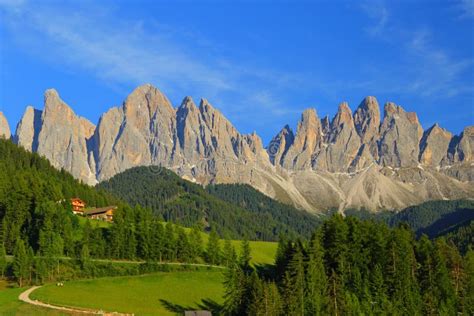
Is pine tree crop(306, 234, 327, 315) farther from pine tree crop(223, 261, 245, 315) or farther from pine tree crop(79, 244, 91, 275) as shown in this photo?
pine tree crop(79, 244, 91, 275)

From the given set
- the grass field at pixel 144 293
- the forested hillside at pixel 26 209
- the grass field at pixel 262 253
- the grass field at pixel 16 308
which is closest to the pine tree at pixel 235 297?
the grass field at pixel 144 293

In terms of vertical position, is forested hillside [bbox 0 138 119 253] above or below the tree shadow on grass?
above

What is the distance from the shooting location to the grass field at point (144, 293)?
96.8 meters

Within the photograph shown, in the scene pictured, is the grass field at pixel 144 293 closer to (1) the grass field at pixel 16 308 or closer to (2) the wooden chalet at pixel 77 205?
(1) the grass field at pixel 16 308

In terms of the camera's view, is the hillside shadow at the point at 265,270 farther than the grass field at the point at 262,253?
No

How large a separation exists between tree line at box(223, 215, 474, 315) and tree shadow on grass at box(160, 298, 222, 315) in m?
4.15

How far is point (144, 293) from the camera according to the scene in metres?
110

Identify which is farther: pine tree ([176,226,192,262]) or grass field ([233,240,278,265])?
grass field ([233,240,278,265])

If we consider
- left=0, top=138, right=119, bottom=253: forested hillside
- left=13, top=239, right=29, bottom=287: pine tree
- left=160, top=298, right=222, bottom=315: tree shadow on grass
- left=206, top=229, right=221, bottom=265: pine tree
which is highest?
left=0, top=138, right=119, bottom=253: forested hillside

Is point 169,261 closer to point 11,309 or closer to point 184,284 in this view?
point 184,284

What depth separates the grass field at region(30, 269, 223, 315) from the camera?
318 feet

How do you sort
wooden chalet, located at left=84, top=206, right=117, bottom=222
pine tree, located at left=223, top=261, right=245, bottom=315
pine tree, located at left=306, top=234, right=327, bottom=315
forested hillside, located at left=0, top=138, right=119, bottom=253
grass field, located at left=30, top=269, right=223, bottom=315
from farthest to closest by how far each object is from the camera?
1. wooden chalet, located at left=84, top=206, right=117, bottom=222
2. forested hillside, located at left=0, top=138, right=119, bottom=253
3. pine tree, located at left=223, top=261, right=245, bottom=315
4. pine tree, located at left=306, top=234, right=327, bottom=315
5. grass field, located at left=30, top=269, right=223, bottom=315

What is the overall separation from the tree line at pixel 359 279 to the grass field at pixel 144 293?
26.9 ft

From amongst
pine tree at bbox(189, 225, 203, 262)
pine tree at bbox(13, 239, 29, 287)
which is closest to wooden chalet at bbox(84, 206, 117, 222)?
pine tree at bbox(189, 225, 203, 262)
